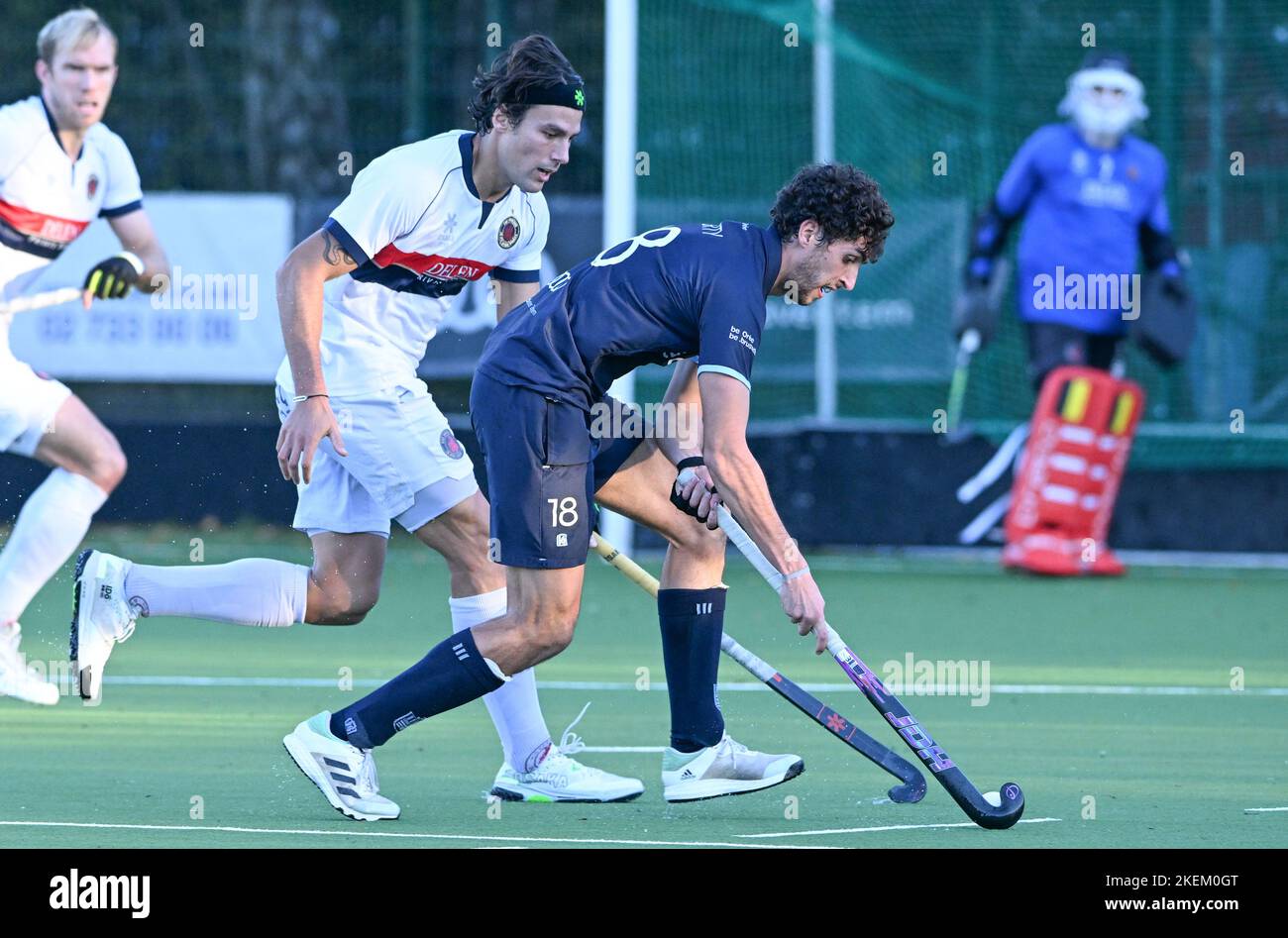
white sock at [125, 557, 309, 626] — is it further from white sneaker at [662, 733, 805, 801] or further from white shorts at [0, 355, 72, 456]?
white shorts at [0, 355, 72, 456]

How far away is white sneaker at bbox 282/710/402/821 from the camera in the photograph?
4758mm

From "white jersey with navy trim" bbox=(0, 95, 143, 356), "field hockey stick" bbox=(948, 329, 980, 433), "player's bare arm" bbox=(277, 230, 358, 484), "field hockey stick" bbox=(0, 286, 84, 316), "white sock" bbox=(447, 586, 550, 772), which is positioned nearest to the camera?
"player's bare arm" bbox=(277, 230, 358, 484)

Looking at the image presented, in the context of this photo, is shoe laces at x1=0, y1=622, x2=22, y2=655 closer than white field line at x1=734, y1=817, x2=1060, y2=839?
No

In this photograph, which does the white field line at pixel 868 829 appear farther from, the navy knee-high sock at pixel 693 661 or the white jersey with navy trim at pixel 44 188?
the white jersey with navy trim at pixel 44 188

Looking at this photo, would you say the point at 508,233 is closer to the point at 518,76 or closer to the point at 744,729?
the point at 518,76

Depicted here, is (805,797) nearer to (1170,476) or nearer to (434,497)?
(434,497)

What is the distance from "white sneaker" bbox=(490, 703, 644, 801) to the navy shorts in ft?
1.78

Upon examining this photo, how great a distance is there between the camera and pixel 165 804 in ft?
16.2

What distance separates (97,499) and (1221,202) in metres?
7.33

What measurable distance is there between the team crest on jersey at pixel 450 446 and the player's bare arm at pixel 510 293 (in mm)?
321

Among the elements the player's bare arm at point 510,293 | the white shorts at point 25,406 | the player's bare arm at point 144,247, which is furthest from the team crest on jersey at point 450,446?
the player's bare arm at point 144,247

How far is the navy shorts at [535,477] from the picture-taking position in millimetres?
4805

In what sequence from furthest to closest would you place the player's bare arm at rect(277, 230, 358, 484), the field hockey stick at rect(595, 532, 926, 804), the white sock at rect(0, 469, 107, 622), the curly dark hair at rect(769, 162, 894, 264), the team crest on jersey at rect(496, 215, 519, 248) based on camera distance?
1. the white sock at rect(0, 469, 107, 622)
2. the team crest on jersey at rect(496, 215, 519, 248)
3. the field hockey stick at rect(595, 532, 926, 804)
4. the player's bare arm at rect(277, 230, 358, 484)
5. the curly dark hair at rect(769, 162, 894, 264)

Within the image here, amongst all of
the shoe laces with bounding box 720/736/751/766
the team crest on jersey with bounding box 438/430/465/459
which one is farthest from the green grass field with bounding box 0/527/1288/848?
the team crest on jersey with bounding box 438/430/465/459
